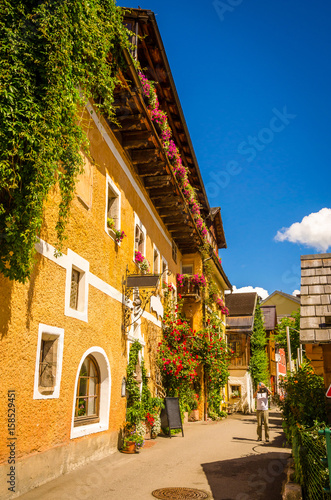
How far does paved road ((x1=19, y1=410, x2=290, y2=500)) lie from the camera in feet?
20.7

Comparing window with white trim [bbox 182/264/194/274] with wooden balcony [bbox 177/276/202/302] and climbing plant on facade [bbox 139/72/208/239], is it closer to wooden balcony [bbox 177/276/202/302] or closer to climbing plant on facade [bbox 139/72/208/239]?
wooden balcony [bbox 177/276/202/302]

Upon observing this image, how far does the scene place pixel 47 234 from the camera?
6.84m

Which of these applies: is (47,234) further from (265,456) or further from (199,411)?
(199,411)

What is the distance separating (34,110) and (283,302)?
55.9m

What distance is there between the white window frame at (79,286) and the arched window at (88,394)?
117cm

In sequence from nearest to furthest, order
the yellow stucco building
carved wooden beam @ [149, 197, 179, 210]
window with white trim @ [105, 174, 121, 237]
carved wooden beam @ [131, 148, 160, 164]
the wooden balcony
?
the yellow stucco building, window with white trim @ [105, 174, 121, 237], carved wooden beam @ [131, 148, 160, 164], carved wooden beam @ [149, 197, 179, 210], the wooden balcony

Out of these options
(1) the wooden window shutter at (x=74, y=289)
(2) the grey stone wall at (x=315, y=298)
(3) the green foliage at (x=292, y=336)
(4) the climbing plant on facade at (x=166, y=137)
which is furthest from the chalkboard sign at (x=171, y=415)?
(3) the green foliage at (x=292, y=336)

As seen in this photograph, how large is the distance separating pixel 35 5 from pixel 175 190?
26.5 feet

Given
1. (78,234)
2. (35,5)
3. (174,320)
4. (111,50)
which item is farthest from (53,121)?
(174,320)

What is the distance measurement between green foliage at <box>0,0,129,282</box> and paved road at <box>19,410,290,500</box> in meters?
3.19

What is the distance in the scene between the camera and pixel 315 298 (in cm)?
773

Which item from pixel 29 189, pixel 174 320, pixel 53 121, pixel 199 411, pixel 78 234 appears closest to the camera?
pixel 29 189

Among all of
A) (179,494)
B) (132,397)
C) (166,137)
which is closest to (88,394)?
(132,397)

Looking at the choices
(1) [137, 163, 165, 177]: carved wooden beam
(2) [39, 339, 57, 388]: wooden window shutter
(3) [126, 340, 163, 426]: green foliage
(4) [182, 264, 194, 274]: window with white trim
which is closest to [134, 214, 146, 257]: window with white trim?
(1) [137, 163, 165, 177]: carved wooden beam
